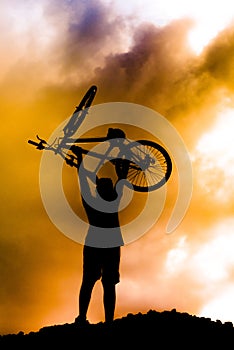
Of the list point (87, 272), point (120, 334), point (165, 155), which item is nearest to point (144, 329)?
point (120, 334)

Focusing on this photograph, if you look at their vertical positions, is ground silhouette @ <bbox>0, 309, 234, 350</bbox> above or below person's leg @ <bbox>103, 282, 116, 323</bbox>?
below

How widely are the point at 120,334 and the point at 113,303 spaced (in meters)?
1.16

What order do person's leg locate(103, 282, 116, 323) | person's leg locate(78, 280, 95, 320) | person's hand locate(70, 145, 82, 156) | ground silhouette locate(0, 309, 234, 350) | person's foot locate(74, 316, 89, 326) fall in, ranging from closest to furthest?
ground silhouette locate(0, 309, 234, 350)
person's foot locate(74, 316, 89, 326)
person's leg locate(78, 280, 95, 320)
person's leg locate(103, 282, 116, 323)
person's hand locate(70, 145, 82, 156)

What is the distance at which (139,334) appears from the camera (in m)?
13.9

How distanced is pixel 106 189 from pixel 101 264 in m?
1.96

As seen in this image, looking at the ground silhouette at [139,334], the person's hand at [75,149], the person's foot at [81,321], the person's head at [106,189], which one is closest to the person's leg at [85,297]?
the person's foot at [81,321]

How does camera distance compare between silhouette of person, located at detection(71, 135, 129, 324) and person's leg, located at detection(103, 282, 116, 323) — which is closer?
silhouette of person, located at detection(71, 135, 129, 324)

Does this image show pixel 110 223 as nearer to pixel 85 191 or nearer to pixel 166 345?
pixel 85 191

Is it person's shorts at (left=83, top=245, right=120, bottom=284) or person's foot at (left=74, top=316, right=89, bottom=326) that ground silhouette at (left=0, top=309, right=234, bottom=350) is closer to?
person's foot at (left=74, top=316, right=89, bottom=326)

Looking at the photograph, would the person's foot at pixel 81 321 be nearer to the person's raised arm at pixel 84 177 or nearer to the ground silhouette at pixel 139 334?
the ground silhouette at pixel 139 334

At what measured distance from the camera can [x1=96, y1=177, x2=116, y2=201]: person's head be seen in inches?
587

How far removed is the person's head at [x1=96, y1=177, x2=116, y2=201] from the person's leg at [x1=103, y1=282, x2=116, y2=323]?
226cm

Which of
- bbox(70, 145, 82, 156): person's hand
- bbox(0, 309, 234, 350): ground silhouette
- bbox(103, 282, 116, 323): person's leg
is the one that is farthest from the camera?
bbox(70, 145, 82, 156): person's hand

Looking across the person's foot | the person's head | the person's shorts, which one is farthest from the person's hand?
the person's foot
